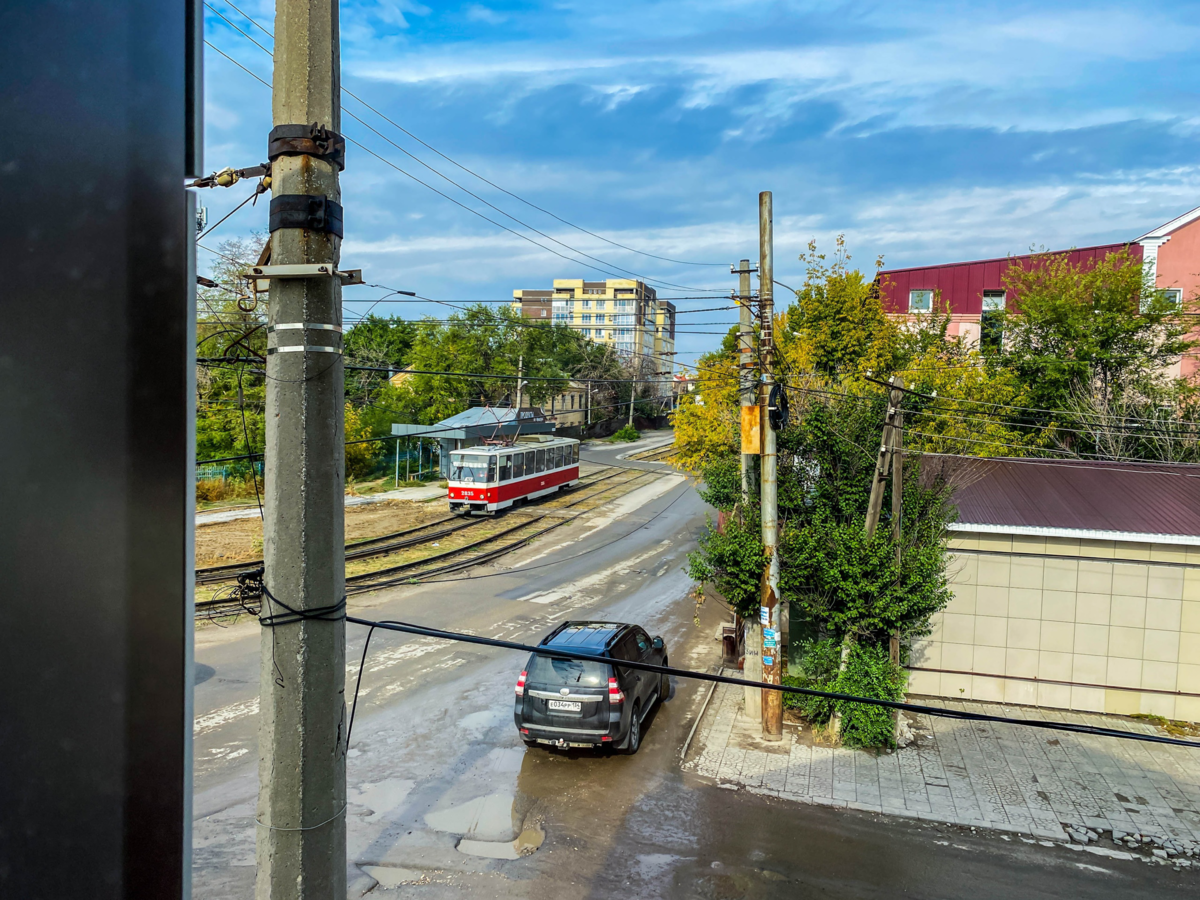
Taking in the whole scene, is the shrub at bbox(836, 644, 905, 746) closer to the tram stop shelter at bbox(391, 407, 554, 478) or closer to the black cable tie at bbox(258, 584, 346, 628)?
the black cable tie at bbox(258, 584, 346, 628)

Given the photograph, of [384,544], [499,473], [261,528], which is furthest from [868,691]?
[261,528]

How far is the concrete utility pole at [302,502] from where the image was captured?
3.45 m

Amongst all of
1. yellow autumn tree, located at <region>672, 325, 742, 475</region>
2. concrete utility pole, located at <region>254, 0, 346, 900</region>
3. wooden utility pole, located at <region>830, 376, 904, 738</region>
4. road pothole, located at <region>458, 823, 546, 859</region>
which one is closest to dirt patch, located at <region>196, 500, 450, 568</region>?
yellow autumn tree, located at <region>672, 325, 742, 475</region>

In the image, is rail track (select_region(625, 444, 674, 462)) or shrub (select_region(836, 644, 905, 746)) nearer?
shrub (select_region(836, 644, 905, 746))

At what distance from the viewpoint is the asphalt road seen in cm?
805

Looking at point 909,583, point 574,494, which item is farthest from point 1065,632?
point 574,494

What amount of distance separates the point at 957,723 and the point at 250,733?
10.8 meters

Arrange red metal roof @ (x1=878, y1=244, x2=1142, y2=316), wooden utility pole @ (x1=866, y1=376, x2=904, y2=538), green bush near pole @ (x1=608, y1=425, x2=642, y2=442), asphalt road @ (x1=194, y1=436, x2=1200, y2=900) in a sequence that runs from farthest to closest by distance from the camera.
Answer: green bush near pole @ (x1=608, y1=425, x2=642, y2=442) < red metal roof @ (x1=878, y1=244, x2=1142, y2=316) < wooden utility pole @ (x1=866, y1=376, x2=904, y2=538) < asphalt road @ (x1=194, y1=436, x2=1200, y2=900)

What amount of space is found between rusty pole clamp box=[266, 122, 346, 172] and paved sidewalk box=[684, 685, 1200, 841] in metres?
9.46

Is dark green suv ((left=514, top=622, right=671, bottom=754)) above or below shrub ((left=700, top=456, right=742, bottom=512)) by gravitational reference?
below

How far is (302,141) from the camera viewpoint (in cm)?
352

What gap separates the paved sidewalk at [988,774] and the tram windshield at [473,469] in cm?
1723

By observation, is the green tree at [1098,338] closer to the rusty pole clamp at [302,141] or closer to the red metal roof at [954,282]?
the red metal roof at [954,282]

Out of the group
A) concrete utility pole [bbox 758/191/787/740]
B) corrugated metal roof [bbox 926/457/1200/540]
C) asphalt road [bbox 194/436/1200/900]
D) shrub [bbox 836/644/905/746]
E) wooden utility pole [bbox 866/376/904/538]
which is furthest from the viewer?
corrugated metal roof [bbox 926/457/1200/540]
